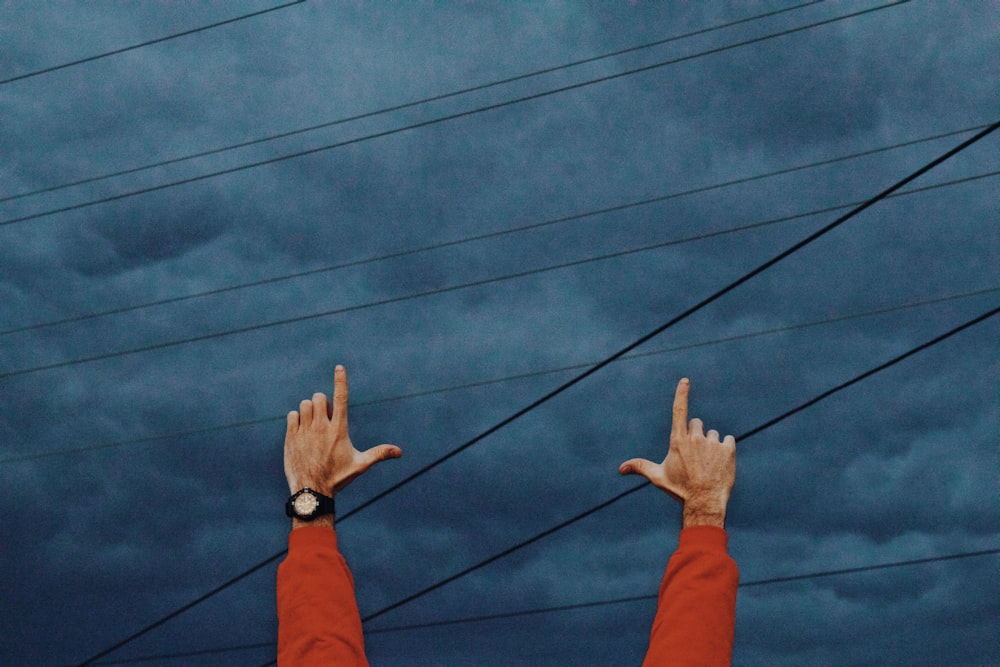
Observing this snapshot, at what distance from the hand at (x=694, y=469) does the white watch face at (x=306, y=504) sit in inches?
64.8

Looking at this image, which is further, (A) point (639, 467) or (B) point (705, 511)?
(A) point (639, 467)

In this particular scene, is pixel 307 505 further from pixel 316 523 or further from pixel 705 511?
pixel 705 511

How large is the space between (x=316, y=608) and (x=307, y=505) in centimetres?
58

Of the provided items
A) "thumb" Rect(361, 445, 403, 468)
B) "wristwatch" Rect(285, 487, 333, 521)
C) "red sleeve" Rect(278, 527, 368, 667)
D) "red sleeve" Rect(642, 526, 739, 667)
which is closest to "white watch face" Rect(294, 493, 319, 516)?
"wristwatch" Rect(285, 487, 333, 521)

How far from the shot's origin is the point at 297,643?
19.3 feet

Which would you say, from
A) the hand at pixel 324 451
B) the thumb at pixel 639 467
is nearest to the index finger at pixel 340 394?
the hand at pixel 324 451

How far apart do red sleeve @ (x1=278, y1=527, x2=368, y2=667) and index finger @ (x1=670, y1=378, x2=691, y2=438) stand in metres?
1.89

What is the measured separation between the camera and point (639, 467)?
21.2 ft

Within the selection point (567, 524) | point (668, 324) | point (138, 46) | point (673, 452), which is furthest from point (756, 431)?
point (138, 46)

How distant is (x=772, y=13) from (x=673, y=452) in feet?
45.7

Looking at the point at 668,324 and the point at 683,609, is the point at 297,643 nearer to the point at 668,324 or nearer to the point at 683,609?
the point at 683,609

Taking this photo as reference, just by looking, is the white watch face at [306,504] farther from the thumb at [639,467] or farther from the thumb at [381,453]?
the thumb at [639,467]

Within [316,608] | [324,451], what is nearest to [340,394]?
[324,451]

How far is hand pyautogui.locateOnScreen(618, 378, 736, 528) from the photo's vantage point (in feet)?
19.9
